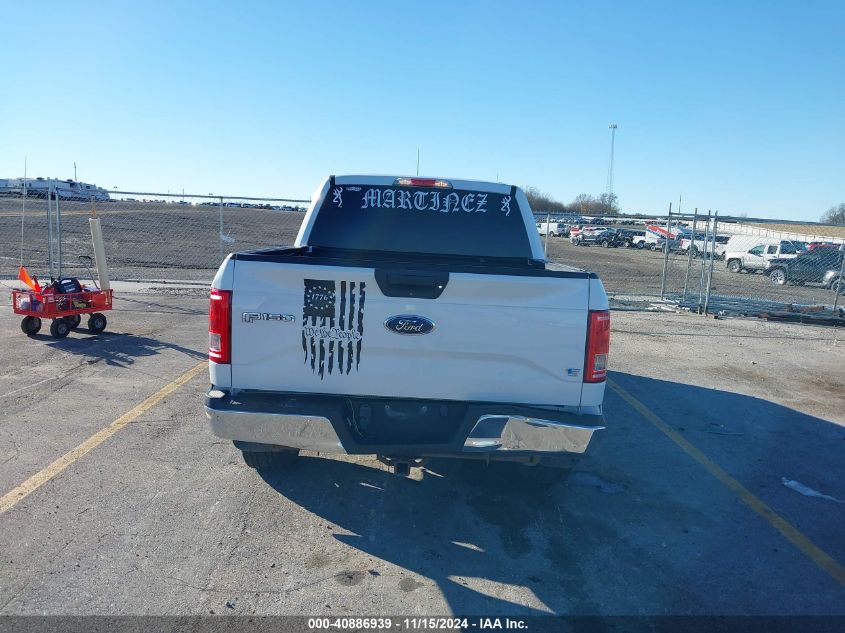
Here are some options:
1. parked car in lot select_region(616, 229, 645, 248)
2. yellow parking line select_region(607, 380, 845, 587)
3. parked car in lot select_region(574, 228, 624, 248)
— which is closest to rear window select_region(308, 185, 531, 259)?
yellow parking line select_region(607, 380, 845, 587)

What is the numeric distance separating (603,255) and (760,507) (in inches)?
1307

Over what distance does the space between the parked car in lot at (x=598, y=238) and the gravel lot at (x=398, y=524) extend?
124ft

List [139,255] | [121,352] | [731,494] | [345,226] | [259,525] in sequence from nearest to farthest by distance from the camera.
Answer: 1. [259,525]
2. [731,494]
3. [345,226]
4. [121,352]
5. [139,255]

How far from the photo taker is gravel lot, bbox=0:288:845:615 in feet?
11.4

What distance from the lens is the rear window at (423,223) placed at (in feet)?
17.4

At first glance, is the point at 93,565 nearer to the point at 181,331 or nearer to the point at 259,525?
the point at 259,525

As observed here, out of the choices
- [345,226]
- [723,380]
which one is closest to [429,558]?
[345,226]

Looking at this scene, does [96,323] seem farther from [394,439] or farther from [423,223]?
[394,439]

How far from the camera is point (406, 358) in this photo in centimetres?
375

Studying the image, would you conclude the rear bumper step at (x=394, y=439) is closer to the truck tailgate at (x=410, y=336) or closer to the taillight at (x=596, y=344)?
the truck tailgate at (x=410, y=336)

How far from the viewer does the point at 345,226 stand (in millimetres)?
5316

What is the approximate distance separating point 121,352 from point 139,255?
1643 cm

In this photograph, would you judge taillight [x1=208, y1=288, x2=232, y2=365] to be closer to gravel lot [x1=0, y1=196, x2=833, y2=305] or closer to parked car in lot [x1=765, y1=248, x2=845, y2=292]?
gravel lot [x1=0, y1=196, x2=833, y2=305]

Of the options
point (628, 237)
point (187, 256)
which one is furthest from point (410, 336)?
point (628, 237)
